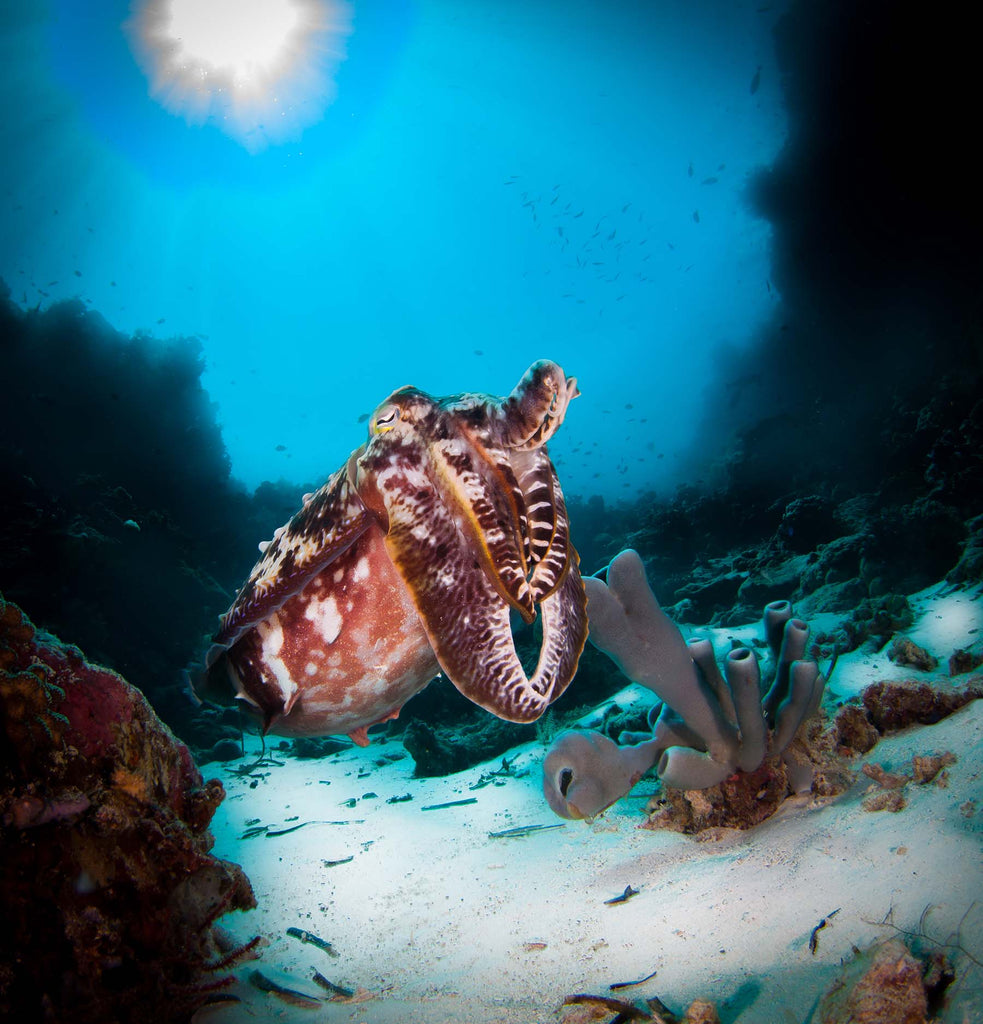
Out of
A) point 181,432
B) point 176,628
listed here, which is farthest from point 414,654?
point 181,432

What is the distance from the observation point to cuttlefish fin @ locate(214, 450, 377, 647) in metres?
1.96

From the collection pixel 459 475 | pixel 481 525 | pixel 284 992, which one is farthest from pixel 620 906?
pixel 459 475

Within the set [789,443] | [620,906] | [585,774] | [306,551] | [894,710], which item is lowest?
[620,906]

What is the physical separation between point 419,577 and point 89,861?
5.69ft

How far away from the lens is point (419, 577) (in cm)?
176

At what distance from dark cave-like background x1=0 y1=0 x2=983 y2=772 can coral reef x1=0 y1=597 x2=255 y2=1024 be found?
17.7 feet

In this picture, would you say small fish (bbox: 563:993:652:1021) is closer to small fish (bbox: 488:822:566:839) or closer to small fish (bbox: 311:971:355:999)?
small fish (bbox: 311:971:355:999)

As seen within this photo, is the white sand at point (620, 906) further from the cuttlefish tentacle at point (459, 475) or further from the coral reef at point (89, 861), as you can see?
the cuttlefish tentacle at point (459, 475)

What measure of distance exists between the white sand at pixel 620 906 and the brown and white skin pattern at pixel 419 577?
145 centimetres

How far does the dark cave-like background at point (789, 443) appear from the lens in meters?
10.6

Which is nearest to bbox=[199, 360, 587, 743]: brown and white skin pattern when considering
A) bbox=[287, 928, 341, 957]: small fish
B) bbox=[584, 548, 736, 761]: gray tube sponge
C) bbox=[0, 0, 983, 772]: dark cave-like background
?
bbox=[584, 548, 736, 761]: gray tube sponge

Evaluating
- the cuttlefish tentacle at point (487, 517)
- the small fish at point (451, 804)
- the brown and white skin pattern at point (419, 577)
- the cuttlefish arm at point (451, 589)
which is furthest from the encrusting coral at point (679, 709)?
the small fish at point (451, 804)

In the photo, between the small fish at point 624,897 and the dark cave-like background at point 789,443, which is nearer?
the small fish at point 624,897

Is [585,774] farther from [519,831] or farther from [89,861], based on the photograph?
[89,861]
